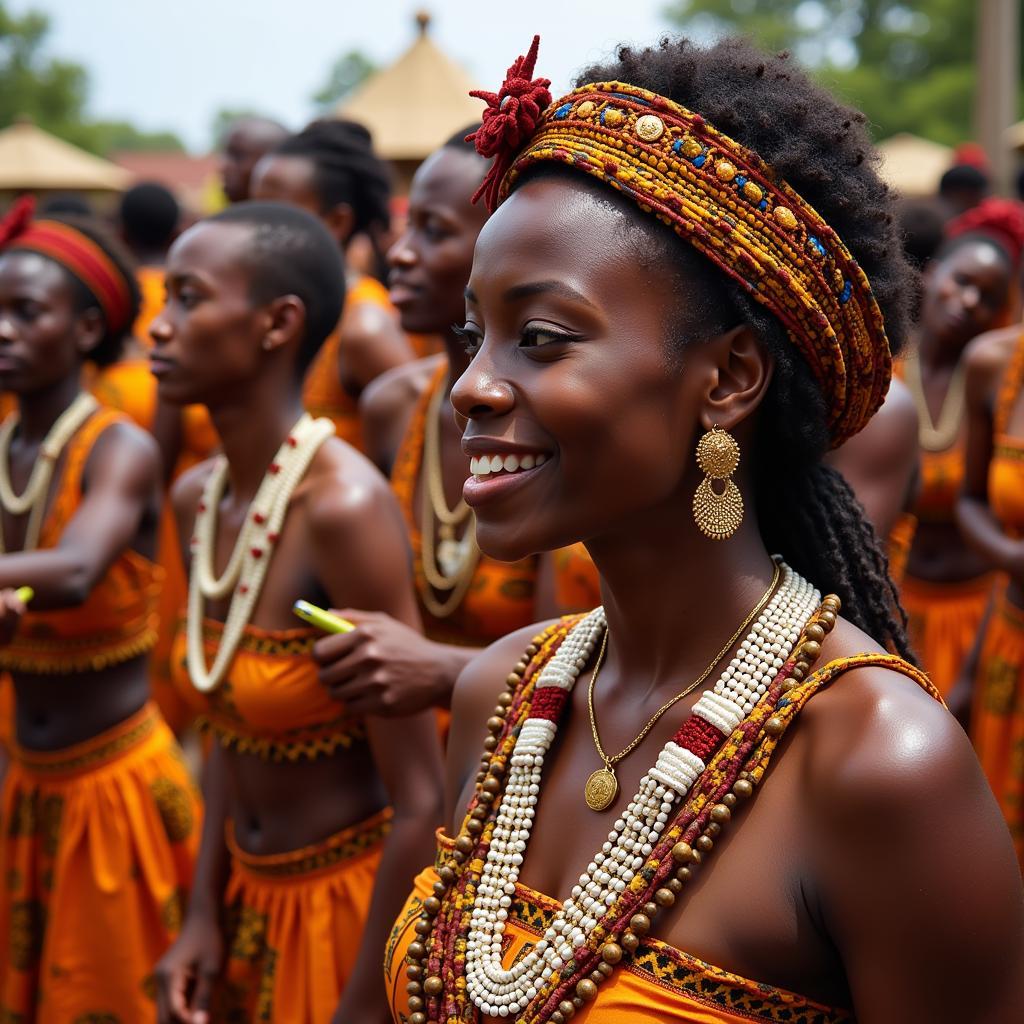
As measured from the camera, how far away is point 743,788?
1805mm

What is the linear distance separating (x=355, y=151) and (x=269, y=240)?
3.17 metres

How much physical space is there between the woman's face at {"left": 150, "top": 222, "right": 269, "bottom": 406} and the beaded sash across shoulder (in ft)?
6.06

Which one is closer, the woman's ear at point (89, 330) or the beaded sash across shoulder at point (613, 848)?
the beaded sash across shoulder at point (613, 848)

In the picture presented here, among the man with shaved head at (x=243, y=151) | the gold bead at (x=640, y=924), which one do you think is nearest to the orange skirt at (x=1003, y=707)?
the gold bead at (x=640, y=924)

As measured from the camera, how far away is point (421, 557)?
4.36 m

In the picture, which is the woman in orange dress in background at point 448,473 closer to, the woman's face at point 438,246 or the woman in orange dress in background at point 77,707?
the woman's face at point 438,246

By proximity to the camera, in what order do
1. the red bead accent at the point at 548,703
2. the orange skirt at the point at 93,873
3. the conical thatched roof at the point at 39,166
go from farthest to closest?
the conical thatched roof at the point at 39,166 → the orange skirt at the point at 93,873 → the red bead accent at the point at 548,703

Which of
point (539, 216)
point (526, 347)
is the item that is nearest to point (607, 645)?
point (526, 347)

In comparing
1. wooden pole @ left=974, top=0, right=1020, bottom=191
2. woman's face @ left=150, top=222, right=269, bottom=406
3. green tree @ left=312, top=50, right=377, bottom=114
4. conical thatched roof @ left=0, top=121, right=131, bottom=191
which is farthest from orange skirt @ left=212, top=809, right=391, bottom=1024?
green tree @ left=312, top=50, right=377, bottom=114

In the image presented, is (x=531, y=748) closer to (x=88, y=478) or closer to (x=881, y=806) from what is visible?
(x=881, y=806)

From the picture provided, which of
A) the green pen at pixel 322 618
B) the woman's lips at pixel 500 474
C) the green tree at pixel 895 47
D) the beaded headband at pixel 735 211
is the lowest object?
the green pen at pixel 322 618

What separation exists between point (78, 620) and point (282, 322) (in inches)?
59.9

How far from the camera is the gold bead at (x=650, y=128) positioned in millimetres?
1881

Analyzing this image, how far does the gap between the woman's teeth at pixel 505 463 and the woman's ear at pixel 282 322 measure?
1.91m
